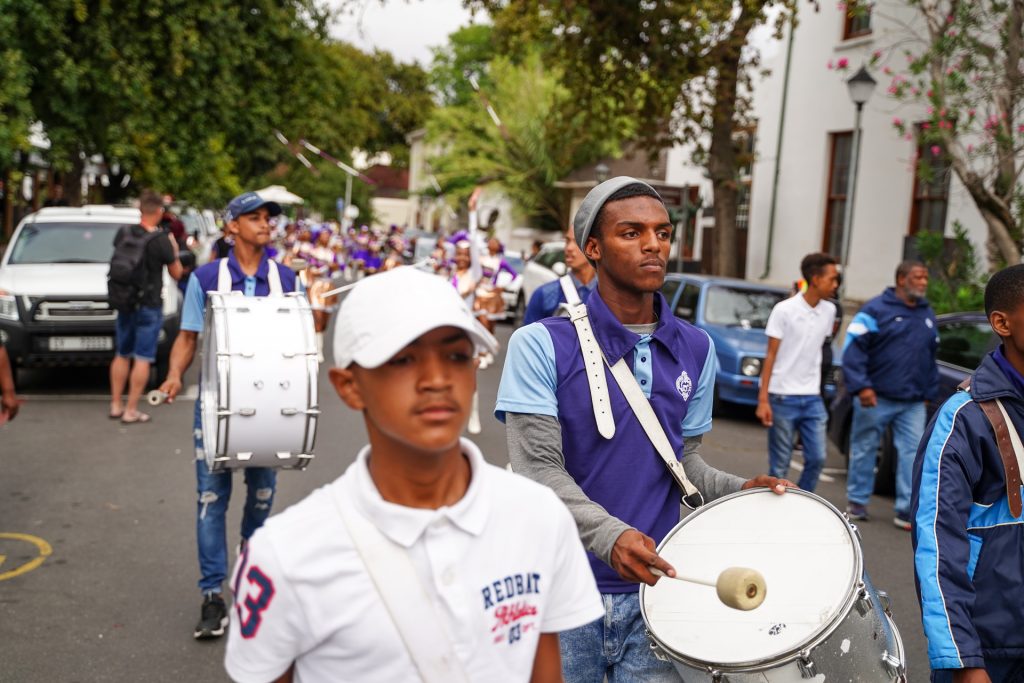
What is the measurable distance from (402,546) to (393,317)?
14.6 inches

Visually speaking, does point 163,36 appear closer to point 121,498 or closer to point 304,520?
point 121,498

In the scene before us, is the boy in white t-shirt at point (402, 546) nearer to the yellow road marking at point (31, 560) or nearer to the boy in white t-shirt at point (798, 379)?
the yellow road marking at point (31, 560)

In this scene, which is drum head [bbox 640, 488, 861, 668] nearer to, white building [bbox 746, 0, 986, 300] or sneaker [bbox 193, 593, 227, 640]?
sneaker [bbox 193, 593, 227, 640]

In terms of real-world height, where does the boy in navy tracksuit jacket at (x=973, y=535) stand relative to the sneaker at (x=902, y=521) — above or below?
above

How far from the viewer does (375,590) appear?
6.10 feet

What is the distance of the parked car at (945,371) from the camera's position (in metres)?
8.59

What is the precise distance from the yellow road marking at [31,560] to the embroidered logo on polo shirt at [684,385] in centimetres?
449

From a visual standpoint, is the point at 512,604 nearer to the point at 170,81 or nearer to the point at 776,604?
the point at 776,604

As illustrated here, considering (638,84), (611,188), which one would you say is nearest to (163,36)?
(638,84)

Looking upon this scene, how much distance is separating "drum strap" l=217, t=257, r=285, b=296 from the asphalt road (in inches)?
63.1

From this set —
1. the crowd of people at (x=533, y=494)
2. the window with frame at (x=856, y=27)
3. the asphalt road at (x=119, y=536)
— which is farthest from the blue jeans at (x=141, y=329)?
the window with frame at (x=856, y=27)

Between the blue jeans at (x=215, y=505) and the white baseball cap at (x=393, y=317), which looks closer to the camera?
the white baseball cap at (x=393, y=317)

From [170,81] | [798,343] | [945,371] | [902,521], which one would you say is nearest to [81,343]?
[798,343]

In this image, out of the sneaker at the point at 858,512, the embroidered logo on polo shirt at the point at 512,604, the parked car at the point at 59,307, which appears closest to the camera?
the embroidered logo on polo shirt at the point at 512,604
